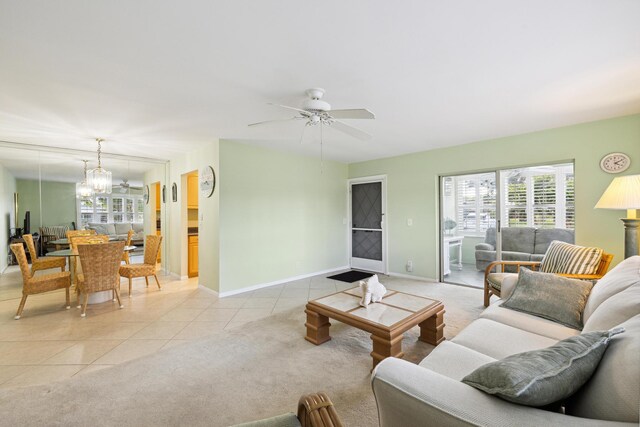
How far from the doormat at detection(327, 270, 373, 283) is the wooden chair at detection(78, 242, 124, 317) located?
3.36 m

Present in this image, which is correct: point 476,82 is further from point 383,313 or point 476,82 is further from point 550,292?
point 383,313

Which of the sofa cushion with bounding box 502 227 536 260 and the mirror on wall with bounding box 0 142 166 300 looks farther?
the sofa cushion with bounding box 502 227 536 260

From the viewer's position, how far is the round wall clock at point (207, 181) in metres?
4.14

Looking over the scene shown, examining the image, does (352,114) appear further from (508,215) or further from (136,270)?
(508,215)

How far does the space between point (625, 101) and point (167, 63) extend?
14.4 ft

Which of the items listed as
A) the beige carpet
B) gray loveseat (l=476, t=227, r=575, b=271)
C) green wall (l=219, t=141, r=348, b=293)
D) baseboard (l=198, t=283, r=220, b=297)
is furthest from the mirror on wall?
gray loveseat (l=476, t=227, r=575, b=271)

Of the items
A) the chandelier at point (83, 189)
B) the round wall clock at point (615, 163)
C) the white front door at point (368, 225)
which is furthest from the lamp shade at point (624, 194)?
the chandelier at point (83, 189)

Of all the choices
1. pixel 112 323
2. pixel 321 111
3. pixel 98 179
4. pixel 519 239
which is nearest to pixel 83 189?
pixel 98 179

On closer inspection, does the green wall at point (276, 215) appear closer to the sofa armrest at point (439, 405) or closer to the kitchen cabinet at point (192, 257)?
the kitchen cabinet at point (192, 257)

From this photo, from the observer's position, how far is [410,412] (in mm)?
920

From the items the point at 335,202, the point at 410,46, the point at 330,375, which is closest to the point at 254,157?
the point at 335,202

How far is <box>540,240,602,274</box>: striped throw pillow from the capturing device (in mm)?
2678

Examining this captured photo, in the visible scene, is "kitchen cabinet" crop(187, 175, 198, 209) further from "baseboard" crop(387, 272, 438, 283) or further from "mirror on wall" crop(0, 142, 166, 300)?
"baseboard" crop(387, 272, 438, 283)

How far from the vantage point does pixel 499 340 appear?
1.70 m
